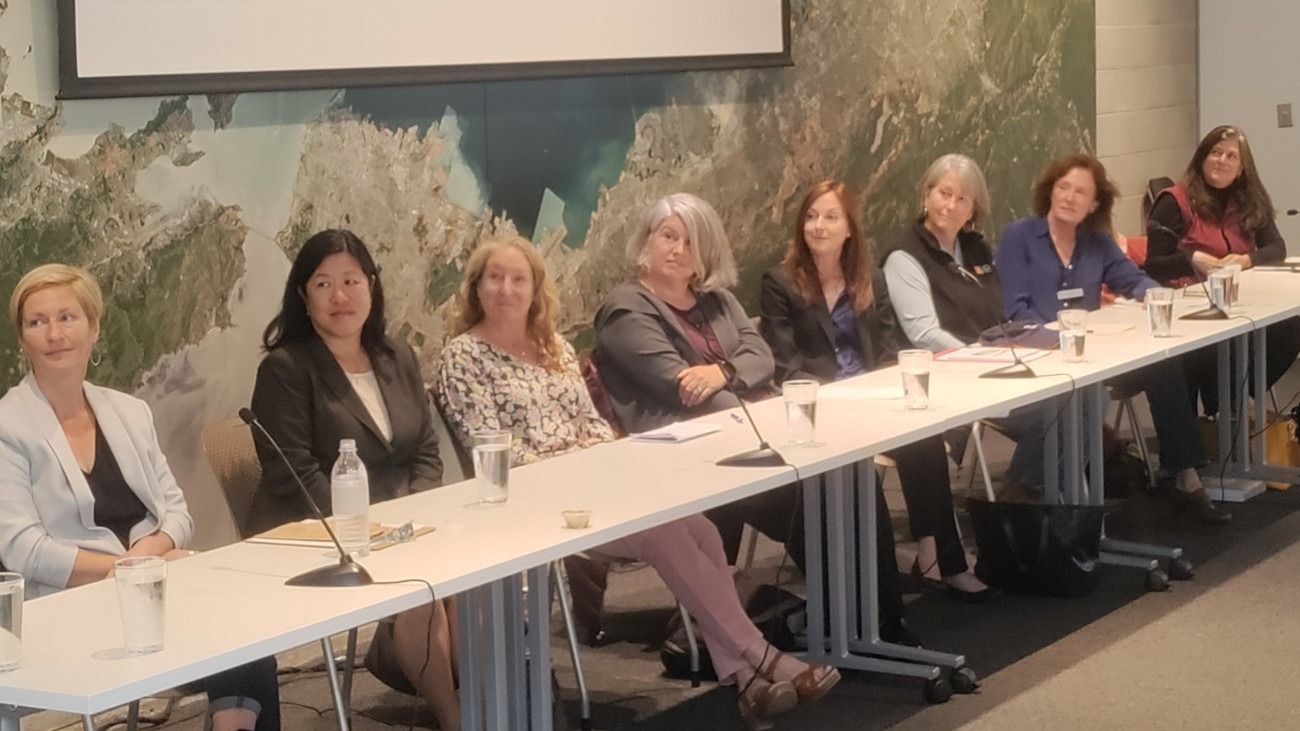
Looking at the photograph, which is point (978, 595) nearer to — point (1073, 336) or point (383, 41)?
→ point (1073, 336)

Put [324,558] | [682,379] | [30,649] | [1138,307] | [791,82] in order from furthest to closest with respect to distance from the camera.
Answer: [791,82] → [1138,307] → [682,379] → [324,558] → [30,649]

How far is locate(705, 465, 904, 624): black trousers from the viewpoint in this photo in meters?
4.19

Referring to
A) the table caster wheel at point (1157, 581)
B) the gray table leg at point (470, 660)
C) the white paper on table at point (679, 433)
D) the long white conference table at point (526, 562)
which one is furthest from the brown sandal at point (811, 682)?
the table caster wheel at point (1157, 581)

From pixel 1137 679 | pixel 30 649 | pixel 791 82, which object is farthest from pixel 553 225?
pixel 30 649

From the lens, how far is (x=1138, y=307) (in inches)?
219

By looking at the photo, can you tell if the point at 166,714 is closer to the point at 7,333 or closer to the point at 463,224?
the point at 7,333

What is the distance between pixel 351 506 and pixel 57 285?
94 cm

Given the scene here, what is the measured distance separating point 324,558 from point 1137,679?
212 centimetres

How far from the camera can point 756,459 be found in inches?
134

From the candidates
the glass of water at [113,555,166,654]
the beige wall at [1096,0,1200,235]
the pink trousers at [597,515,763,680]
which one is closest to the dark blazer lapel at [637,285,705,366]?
the pink trousers at [597,515,763,680]

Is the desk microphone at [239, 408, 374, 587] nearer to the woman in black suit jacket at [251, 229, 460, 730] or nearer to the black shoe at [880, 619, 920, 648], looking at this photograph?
the woman in black suit jacket at [251, 229, 460, 730]

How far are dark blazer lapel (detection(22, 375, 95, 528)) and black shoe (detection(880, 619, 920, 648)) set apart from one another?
1.92 metres

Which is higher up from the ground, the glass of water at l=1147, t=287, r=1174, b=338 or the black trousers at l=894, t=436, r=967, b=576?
the glass of water at l=1147, t=287, r=1174, b=338

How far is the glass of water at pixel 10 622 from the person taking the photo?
7.44ft
